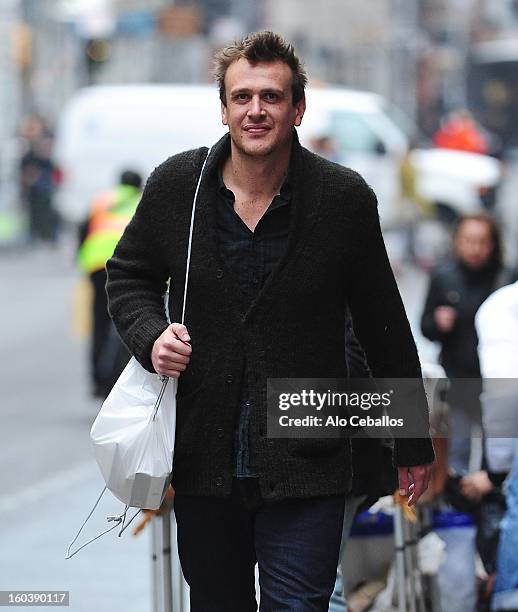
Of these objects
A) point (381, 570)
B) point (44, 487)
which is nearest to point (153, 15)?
point (44, 487)

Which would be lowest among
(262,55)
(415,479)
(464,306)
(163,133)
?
(415,479)

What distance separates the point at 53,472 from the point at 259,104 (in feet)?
19.8

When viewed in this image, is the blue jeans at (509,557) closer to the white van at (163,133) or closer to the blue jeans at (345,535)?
the blue jeans at (345,535)

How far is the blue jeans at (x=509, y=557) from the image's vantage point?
509 centimetres

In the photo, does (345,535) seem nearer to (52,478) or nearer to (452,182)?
(52,478)

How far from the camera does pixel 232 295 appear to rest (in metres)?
3.94

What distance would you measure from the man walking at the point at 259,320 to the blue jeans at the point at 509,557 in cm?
118

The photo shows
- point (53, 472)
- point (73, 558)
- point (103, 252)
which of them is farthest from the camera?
point (103, 252)

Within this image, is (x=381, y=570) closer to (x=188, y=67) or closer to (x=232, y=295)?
(x=232, y=295)

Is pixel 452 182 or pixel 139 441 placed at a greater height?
pixel 452 182

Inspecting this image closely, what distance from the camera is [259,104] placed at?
3939 mm

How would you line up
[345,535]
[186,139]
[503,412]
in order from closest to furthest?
[345,535] < [503,412] < [186,139]

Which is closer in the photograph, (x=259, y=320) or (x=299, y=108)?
(x=259, y=320)

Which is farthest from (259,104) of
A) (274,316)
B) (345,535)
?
(345,535)
